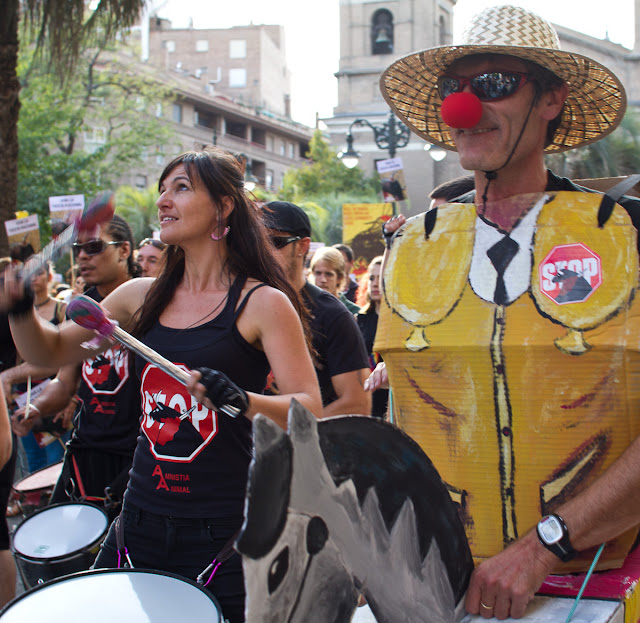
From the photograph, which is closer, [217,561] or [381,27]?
[217,561]

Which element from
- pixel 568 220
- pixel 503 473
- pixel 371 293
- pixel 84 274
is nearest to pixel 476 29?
pixel 568 220

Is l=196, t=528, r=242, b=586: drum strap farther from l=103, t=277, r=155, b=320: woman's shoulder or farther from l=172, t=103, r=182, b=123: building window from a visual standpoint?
l=172, t=103, r=182, b=123: building window

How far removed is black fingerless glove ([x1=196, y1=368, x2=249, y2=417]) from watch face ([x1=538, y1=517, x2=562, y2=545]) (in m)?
0.74

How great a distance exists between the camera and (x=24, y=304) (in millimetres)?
2174

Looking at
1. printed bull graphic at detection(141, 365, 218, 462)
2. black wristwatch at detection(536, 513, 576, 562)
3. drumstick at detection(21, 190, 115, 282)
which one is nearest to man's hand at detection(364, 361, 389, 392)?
printed bull graphic at detection(141, 365, 218, 462)

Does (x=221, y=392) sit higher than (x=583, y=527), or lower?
higher

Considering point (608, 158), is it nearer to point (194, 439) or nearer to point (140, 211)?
point (194, 439)

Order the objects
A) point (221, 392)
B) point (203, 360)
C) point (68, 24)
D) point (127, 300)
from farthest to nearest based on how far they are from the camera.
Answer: point (68, 24)
point (127, 300)
point (203, 360)
point (221, 392)

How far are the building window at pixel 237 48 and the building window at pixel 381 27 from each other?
2295 centimetres

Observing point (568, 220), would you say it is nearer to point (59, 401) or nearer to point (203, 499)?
point (203, 499)

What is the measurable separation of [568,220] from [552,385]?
0.39 metres

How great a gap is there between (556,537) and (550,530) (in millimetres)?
18

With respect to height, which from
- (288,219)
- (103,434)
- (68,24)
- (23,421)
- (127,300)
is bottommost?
(23,421)

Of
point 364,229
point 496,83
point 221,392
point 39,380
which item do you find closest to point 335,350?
point 221,392
